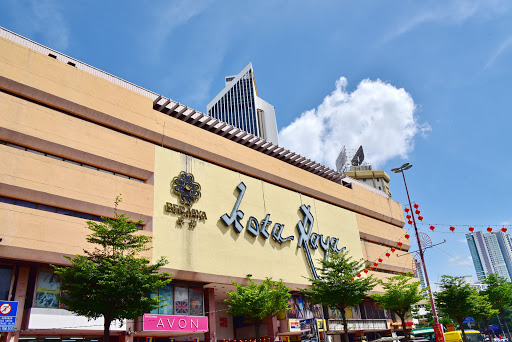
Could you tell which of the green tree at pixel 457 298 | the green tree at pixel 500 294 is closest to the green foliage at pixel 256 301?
the green tree at pixel 457 298

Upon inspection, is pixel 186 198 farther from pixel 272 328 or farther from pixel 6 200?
pixel 272 328

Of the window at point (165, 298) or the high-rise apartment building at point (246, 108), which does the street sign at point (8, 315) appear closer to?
the window at point (165, 298)

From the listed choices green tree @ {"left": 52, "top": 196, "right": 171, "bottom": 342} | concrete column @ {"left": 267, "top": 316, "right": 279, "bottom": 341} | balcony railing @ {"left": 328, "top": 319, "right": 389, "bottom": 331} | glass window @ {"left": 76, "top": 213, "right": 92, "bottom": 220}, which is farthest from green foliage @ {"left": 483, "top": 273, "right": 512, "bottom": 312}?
glass window @ {"left": 76, "top": 213, "right": 92, "bottom": 220}

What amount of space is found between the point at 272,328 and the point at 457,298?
2017 cm

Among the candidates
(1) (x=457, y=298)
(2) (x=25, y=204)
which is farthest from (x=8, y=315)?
(1) (x=457, y=298)

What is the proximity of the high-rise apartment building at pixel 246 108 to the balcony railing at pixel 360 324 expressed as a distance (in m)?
91.3

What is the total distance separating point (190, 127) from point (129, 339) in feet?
64.5

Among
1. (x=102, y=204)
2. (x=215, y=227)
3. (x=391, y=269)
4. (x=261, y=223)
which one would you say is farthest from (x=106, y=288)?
(x=391, y=269)

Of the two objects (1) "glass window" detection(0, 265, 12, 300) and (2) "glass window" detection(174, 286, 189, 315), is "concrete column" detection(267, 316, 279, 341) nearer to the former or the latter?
(2) "glass window" detection(174, 286, 189, 315)

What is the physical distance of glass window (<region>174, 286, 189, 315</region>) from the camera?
33.5 meters

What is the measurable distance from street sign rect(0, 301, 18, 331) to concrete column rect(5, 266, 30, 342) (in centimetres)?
74

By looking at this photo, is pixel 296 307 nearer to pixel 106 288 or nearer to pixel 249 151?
pixel 249 151

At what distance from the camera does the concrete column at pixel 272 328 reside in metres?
41.3

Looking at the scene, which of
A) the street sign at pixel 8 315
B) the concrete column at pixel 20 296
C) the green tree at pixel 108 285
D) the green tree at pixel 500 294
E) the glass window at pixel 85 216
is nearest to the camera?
the green tree at pixel 108 285
